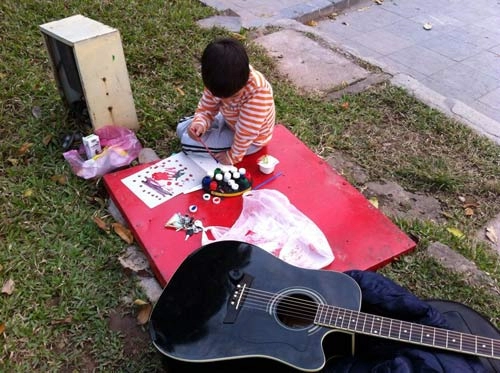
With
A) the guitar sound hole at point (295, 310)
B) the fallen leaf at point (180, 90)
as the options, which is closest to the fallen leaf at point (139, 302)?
the guitar sound hole at point (295, 310)

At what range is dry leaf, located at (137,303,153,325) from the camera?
87.6 inches

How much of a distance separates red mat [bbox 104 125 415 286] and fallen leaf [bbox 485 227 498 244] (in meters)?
0.53

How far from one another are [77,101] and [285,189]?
1492mm

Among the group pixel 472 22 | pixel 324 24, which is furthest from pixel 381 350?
pixel 472 22

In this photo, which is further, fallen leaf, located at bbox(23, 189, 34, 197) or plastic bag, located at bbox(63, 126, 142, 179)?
plastic bag, located at bbox(63, 126, 142, 179)

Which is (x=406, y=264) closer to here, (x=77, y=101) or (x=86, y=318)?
(x=86, y=318)

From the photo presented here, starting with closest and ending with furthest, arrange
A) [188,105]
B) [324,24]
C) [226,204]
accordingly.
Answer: [226,204] → [188,105] → [324,24]

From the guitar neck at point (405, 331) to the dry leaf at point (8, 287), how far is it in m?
1.43

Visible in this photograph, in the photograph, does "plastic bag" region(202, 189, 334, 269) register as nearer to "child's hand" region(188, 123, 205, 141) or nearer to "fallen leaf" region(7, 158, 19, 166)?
"child's hand" region(188, 123, 205, 141)

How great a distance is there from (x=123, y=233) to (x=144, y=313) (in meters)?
0.51

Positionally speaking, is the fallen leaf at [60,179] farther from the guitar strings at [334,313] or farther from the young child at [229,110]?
the guitar strings at [334,313]

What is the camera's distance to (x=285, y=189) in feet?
9.11

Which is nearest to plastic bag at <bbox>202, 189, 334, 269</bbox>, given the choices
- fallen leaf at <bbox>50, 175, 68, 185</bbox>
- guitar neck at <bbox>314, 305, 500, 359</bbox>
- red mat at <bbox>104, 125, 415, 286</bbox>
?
red mat at <bbox>104, 125, 415, 286</bbox>

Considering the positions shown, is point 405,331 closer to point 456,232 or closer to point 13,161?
point 456,232
